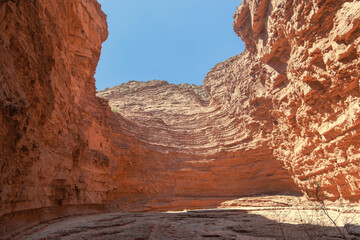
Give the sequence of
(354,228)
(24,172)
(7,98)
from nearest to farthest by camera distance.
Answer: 1. (354,228)
2. (7,98)
3. (24,172)

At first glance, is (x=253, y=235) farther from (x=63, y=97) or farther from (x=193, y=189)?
(x=193, y=189)

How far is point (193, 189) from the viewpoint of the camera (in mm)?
17906

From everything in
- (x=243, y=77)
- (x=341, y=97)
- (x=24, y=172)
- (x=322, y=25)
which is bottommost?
(x=24, y=172)

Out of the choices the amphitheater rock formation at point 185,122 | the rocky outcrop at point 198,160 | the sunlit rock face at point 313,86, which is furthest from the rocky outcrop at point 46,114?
the sunlit rock face at point 313,86

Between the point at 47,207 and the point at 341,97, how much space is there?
12.7 m

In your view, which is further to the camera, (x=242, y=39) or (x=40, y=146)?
(x=242, y=39)

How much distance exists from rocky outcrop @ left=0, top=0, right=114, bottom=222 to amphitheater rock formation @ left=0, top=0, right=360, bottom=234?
44mm

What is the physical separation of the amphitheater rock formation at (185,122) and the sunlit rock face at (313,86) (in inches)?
2.4

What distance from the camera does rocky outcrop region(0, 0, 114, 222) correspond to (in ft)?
15.0

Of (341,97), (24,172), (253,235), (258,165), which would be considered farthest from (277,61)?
(24,172)

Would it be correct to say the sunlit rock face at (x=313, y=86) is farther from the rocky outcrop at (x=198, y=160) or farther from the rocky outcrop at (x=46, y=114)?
the rocky outcrop at (x=46, y=114)

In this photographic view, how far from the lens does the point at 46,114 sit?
22.3 ft

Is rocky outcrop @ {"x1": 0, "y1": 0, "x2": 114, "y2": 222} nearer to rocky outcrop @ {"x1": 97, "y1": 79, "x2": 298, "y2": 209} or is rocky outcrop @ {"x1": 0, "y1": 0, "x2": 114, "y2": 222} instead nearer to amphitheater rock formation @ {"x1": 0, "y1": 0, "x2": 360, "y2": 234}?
amphitheater rock formation @ {"x1": 0, "y1": 0, "x2": 360, "y2": 234}

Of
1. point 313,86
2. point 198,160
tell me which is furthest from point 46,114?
point 198,160
